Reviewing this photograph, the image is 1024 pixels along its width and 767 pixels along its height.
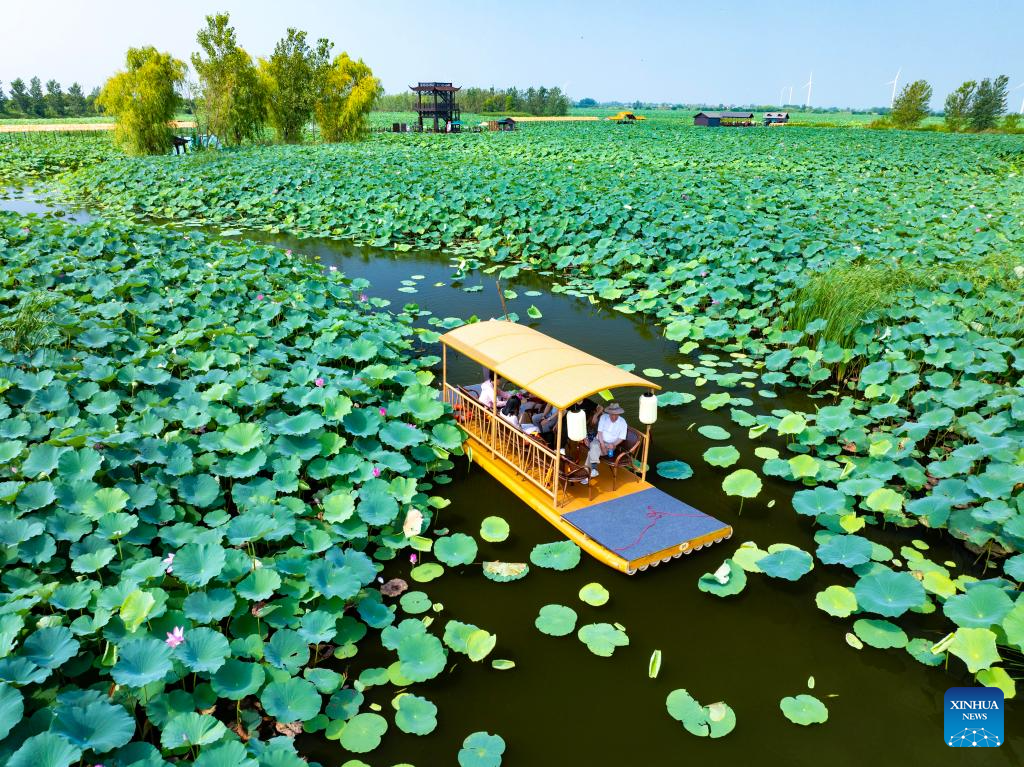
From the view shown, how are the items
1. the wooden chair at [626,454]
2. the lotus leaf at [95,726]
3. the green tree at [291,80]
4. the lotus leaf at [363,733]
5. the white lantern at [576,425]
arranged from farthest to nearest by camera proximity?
the green tree at [291,80]
the wooden chair at [626,454]
the white lantern at [576,425]
the lotus leaf at [363,733]
the lotus leaf at [95,726]

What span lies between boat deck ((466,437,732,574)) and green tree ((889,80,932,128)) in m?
69.7

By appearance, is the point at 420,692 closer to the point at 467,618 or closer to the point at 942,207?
the point at 467,618

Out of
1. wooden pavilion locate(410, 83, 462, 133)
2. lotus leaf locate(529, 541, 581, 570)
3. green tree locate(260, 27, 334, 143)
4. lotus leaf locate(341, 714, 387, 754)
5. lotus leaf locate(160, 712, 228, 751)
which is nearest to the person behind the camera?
lotus leaf locate(160, 712, 228, 751)

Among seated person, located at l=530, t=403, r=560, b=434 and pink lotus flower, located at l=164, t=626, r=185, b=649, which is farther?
seated person, located at l=530, t=403, r=560, b=434

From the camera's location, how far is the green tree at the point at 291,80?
110 feet

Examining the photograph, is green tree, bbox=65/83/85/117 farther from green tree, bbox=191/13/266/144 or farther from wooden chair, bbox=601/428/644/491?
wooden chair, bbox=601/428/644/491

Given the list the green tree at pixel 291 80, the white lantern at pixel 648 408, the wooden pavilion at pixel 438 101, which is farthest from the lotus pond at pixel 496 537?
the wooden pavilion at pixel 438 101

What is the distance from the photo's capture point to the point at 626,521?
5277mm

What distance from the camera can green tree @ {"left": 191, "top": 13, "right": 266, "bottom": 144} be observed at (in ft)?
95.5

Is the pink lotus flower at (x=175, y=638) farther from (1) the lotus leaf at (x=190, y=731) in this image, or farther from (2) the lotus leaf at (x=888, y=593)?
(2) the lotus leaf at (x=888, y=593)

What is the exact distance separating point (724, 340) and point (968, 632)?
659 centimetres

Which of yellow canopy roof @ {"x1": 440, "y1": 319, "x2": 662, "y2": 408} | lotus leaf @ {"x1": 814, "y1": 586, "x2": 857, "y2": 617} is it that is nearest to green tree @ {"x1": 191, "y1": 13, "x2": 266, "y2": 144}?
yellow canopy roof @ {"x1": 440, "y1": 319, "x2": 662, "y2": 408}

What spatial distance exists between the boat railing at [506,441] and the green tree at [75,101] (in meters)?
86.8

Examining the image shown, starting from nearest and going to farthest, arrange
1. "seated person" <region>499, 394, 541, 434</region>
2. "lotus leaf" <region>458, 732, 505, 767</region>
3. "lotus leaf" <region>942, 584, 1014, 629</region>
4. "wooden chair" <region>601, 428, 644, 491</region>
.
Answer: "lotus leaf" <region>458, 732, 505, 767</region> < "lotus leaf" <region>942, 584, 1014, 629</region> < "wooden chair" <region>601, 428, 644, 491</region> < "seated person" <region>499, 394, 541, 434</region>
